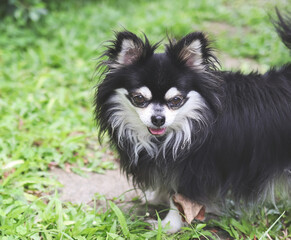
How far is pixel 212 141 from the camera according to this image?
285 cm

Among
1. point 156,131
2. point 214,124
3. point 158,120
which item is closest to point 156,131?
point 156,131

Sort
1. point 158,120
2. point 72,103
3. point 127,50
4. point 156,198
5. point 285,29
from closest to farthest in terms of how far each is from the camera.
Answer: point 158,120 → point 127,50 → point 285,29 → point 156,198 → point 72,103

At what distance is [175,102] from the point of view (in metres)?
2.68

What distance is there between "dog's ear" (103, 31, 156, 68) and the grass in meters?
0.23

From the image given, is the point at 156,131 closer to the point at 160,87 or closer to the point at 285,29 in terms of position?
the point at 160,87

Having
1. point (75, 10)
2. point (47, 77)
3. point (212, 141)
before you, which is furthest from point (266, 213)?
point (75, 10)

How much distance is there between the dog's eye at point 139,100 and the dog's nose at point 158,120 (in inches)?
5.4

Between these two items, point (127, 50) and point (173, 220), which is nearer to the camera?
point (127, 50)

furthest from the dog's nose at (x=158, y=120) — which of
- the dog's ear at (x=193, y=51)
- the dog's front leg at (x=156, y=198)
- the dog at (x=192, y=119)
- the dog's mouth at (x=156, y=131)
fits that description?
the dog's front leg at (x=156, y=198)

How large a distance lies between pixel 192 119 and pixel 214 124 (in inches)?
6.4

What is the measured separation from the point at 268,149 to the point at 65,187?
1804 mm

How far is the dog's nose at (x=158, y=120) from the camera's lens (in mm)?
2609

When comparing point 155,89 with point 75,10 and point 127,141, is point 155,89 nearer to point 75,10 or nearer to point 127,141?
point 127,141

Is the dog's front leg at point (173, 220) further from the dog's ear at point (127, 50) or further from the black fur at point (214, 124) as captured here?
the dog's ear at point (127, 50)
